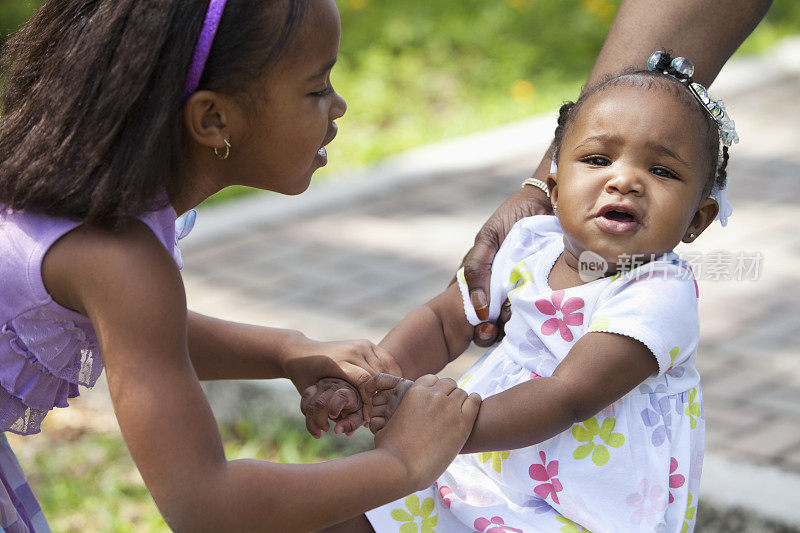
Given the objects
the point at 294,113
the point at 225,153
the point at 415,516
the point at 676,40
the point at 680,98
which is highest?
the point at 676,40

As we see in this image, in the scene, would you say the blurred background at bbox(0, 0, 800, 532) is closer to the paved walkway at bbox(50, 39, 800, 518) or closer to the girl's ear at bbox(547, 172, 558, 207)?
the paved walkway at bbox(50, 39, 800, 518)

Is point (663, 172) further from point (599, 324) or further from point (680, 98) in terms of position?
point (599, 324)

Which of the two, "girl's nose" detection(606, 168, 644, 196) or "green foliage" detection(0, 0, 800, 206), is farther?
"green foliage" detection(0, 0, 800, 206)

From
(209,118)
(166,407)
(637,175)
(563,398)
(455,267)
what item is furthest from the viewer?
(455,267)

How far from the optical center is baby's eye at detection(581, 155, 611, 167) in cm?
188

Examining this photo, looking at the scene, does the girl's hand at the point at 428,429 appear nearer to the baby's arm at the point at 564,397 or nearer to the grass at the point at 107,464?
the baby's arm at the point at 564,397

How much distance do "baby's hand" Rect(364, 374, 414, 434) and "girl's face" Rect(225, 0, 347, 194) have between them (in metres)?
0.38

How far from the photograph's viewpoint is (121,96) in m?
1.48

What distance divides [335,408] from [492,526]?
0.35 m

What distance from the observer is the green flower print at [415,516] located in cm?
191

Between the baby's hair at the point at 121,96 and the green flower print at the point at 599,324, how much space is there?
701 millimetres

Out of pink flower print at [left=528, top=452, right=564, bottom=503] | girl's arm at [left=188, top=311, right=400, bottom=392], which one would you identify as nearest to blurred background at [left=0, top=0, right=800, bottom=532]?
girl's arm at [left=188, top=311, right=400, bottom=392]

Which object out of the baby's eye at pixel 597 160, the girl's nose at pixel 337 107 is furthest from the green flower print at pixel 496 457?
the girl's nose at pixel 337 107

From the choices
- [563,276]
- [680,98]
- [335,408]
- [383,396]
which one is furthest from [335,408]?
[680,98]
